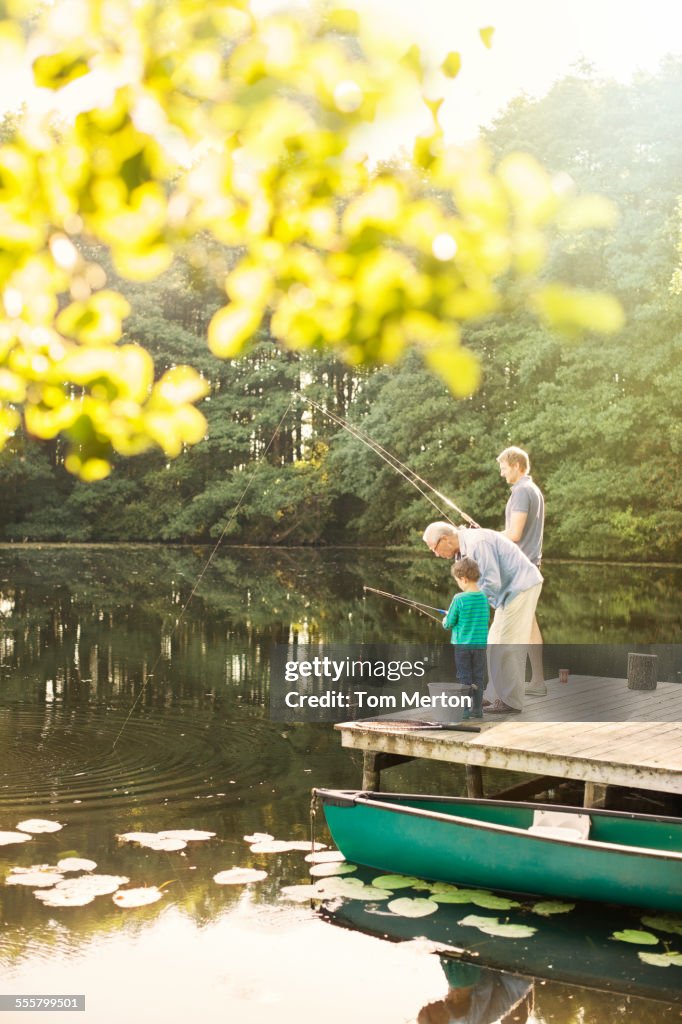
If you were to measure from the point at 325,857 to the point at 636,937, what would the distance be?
5.81 ft

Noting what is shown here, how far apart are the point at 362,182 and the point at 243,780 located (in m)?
6.11

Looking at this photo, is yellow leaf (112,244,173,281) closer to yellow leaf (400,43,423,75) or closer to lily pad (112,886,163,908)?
yellow leaf (400,43,423,75)

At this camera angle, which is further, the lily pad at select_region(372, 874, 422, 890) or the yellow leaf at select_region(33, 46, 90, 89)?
the lily pad at select_region(372, 874, 422, 890)

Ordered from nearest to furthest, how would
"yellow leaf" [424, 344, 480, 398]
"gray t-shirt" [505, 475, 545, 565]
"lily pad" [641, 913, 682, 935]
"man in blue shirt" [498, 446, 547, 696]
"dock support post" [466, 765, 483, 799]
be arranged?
1. "yellow leaf" [424, 344, 480, 398]
2. "lily pad" [641, 913, 682, 935]
3. "dock support post" [466, 765, 483, 799]
4. "man in blue shirt" [498, 446, 547, 696]
5. "gray t-shirt" [505, 475, 545, 565]

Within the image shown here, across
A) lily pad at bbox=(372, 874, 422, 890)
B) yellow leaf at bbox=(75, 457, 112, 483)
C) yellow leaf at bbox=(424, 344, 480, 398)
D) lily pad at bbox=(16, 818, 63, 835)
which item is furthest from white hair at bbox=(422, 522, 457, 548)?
yellow leaf at bbox=(424, 344, 480, 398)

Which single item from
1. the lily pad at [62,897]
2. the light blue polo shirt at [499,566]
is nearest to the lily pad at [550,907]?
the light blue polo shirt at [499,566]

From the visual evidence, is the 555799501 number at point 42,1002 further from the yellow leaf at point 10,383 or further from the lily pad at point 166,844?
the yellow leaf at point 10,383

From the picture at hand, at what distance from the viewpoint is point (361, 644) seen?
51.5ft

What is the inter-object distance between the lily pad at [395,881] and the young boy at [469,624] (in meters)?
1.13

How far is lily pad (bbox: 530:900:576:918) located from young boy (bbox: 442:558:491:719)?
1357mm

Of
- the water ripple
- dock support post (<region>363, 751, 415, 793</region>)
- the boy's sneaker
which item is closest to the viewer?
dock support post (<region>363, 751, 415, 793</region>)

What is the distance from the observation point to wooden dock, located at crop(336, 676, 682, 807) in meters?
6.17

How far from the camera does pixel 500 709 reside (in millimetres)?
7223

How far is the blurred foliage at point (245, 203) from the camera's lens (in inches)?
93.5
